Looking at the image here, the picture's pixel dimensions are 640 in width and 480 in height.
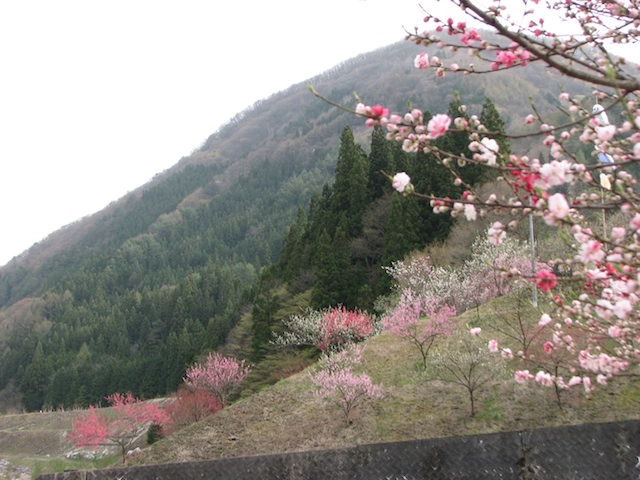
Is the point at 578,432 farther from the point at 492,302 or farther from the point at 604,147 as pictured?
the point at 492,302

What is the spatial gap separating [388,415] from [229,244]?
84.3 metres

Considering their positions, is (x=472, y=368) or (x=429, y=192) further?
(x=429, y=192)

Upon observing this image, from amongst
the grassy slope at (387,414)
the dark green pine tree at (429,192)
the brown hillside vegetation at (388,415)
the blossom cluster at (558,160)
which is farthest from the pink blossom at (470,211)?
the dark green pine tree at (429,192)

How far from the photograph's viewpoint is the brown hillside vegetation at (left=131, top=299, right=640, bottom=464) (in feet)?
33.5

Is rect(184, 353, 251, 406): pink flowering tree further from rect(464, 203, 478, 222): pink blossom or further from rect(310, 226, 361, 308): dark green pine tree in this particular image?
rect(464, 203, 478, 222): pink blossom

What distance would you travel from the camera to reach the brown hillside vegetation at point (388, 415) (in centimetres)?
Result: 1021

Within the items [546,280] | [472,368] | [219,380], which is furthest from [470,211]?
[219,380]

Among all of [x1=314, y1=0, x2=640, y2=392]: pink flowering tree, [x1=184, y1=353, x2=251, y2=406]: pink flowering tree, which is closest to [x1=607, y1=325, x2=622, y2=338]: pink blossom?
[x1=314, y1=0, x2=640, y2=392]: pink flowering tree

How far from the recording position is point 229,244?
94.0m

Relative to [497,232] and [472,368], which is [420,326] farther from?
[497,232]

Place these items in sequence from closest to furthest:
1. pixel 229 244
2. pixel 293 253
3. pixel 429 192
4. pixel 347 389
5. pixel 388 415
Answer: pixel 388 415 → pixel 347 389 → pixel 429 192 → pixel 293 253 → pixel 229 244

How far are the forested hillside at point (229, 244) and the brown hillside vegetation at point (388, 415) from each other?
688 centimetres

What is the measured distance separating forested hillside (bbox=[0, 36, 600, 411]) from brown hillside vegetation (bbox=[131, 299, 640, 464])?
6880mm

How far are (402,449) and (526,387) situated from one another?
956 cm
